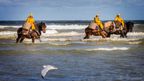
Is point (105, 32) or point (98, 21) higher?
point (98, 21)

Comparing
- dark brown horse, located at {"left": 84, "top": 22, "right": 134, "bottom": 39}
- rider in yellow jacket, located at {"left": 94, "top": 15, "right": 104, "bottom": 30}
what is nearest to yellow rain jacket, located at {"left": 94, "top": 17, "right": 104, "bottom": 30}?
rider in yellow jacket, located at {"left": 94, "top": 15, "right": 104, "bottom": 30}

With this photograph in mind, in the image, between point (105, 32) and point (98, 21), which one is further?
point (105, 32)

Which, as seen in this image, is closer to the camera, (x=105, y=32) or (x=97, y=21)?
(x=97, y=21)

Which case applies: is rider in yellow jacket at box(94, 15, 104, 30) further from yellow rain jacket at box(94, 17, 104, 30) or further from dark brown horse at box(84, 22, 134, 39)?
dark brown horse at box(84, 22, 134, 39)

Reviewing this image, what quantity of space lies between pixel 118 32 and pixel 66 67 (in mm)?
17208

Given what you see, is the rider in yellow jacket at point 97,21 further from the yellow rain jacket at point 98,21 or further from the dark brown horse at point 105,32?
the dark brown horse at point 105,32

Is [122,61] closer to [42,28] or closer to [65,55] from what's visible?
[65,55]

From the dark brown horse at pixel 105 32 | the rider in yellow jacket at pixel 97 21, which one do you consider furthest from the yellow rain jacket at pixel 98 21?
the dark brown horse at pixel 105 32

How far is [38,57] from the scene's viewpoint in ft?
59.3

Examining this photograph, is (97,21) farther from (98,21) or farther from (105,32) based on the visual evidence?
(105,32)

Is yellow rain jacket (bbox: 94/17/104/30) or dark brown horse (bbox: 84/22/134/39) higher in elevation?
yellow rain jacket (bbox: 94/17/104/30)

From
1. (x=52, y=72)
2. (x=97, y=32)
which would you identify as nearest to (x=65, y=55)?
(x=52, y=72)

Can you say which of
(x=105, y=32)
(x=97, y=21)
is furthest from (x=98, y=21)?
(x=105, y=32)

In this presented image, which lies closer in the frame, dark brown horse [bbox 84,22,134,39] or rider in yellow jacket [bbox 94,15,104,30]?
rider in yellow jacket [bbox 94,15,104,30]
